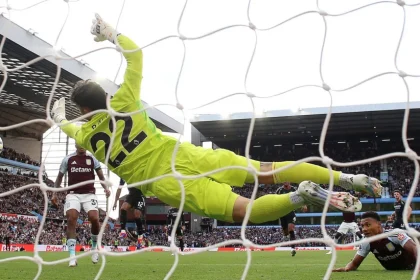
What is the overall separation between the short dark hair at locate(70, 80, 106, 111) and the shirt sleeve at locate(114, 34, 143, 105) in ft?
0.69

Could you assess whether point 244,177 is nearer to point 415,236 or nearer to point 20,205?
point 415,236

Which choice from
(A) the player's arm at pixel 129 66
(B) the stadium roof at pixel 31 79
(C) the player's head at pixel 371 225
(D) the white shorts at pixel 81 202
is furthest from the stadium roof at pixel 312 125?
(A) the player's arm at pixel 129 66

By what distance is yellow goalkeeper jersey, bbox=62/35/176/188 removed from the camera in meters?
3.27

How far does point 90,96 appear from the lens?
3.45 m

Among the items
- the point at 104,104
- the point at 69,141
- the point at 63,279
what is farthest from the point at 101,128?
the point at 69,141

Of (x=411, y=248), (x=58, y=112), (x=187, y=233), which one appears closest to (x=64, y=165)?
(x=58, y=112)

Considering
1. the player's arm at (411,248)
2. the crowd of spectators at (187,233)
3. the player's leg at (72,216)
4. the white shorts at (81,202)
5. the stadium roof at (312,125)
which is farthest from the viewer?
the stadium roof at (312,125)

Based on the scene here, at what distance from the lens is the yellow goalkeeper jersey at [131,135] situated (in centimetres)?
327

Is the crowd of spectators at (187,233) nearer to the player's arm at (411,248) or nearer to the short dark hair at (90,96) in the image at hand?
the player's arm at (411,248)

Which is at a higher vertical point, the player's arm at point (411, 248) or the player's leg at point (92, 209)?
the player's leg at point (92, 209)

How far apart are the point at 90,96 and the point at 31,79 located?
22049mm

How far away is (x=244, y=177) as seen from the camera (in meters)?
3.19

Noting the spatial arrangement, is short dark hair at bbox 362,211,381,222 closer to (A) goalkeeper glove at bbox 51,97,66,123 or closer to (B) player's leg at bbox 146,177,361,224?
(B) player's leg at bbox 146,177,361,224

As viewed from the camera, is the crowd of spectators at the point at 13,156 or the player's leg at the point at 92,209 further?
the crowd of spectators at the point at 13,156
